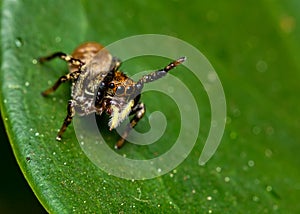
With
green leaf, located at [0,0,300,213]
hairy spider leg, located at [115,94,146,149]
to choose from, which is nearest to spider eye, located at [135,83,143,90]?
hairy spider leg, located at [115,94,146,149]

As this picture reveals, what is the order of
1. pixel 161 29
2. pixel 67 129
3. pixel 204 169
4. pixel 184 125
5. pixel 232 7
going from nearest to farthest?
pixel 67 129 → pixel 204 169 → pixel 184 125 → pixel 161 29 → pixel 232 7

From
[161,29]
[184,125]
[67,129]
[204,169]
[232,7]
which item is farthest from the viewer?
[232,7]

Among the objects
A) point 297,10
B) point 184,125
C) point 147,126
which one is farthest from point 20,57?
point 297,10

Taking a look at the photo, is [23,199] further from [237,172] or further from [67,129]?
[237,172]

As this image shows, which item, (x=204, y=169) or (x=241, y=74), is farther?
(x=241, y=74)

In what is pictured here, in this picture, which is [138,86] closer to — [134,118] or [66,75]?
[134,118]

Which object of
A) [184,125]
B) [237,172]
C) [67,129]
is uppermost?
[67,129]

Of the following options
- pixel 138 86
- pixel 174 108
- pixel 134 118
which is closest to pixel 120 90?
pixel 138 86
